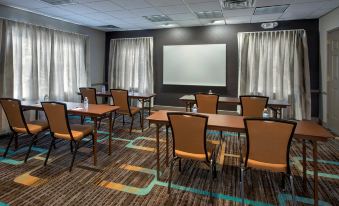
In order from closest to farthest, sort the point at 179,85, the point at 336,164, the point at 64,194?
the point at 64,194
the point at 336,164
the point at 179,85

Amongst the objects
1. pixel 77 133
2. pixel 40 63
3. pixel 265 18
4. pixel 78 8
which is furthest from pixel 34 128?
pixel 265 18

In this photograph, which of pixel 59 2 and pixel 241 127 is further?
pixel 59 2

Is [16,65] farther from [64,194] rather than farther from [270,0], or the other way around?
[270,0]

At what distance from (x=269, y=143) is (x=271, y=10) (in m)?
4.00

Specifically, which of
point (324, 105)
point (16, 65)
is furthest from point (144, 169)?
point (324, 105)

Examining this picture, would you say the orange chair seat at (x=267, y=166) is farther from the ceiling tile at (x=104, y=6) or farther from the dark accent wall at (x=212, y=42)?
the dark accent wall at (x=212, y=42)

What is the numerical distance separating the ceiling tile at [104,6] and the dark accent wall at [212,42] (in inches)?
96.6

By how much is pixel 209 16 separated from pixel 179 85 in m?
2.33

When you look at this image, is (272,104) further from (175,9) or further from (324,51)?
(175,9)

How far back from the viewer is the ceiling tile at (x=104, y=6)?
439 cm

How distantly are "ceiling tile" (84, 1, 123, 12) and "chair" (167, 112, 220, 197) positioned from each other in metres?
3.25

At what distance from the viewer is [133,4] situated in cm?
446

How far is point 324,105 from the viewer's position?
535cm

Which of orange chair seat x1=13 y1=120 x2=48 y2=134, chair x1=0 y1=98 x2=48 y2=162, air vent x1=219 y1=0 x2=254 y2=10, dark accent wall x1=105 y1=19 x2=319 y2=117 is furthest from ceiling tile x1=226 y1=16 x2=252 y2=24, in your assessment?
chair x1=0 y1=98 x2=48 y2=162
